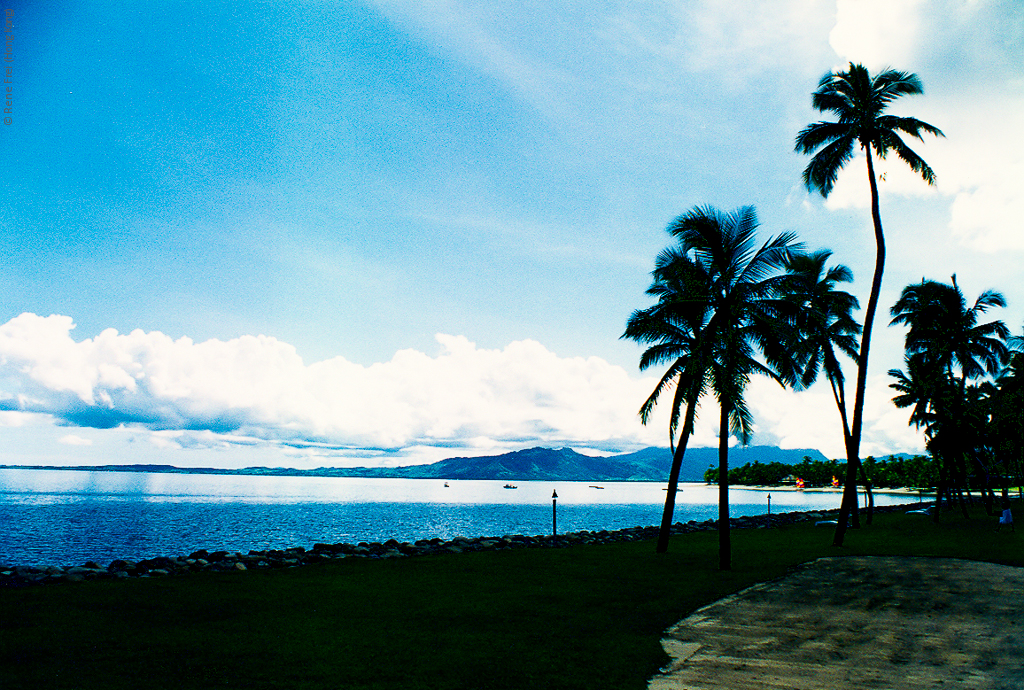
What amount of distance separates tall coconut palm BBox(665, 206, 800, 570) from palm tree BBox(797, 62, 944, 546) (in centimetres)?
831

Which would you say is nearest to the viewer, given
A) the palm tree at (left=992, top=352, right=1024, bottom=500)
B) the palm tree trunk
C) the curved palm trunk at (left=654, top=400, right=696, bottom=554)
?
the palm tree trunk

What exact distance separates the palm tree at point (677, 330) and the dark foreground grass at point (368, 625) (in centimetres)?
534

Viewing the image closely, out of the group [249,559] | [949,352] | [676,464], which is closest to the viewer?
[249,559]

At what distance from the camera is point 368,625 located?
441 inches

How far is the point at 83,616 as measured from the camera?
11344mm

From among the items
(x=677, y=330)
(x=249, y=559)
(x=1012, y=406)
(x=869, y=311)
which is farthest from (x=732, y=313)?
(x=1012, y=406)

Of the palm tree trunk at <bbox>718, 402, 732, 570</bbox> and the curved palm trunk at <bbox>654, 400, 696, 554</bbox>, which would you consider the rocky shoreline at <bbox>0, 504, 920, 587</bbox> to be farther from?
the palm tree trunk at <bbox>718, 402, 732, 570</bbox>

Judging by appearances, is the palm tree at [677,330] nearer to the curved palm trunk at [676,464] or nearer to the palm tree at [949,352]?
the curved palm trunk at [676,464]

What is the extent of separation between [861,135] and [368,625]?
27.5 m

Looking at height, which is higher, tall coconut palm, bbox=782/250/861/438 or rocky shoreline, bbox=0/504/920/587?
tall coconut palm, bbox=782/250/861/438

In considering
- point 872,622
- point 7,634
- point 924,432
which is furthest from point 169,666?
point 924,432

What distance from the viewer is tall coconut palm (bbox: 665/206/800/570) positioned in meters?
19.7

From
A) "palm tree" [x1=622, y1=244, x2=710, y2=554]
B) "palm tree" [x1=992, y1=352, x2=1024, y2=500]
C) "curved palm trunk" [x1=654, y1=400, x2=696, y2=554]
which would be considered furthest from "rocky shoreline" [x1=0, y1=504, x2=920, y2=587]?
"palm tree" [x1=992, y1=352, x2=1024, y2=500]

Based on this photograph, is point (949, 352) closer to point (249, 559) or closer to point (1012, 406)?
point (1012, 406)
